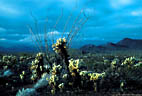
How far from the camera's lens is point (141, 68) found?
11828mm

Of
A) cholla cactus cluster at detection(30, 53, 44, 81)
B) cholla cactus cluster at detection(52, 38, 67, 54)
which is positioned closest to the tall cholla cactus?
cholla cactus cluster at detection(52, 38, 67, 54)

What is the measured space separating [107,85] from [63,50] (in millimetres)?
2653

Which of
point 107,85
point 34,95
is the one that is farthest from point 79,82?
point 34,95

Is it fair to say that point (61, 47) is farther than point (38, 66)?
No

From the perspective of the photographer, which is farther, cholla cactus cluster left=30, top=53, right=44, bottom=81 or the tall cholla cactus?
cholla cactus cluster left=30, top=53, right=44, bottom=81

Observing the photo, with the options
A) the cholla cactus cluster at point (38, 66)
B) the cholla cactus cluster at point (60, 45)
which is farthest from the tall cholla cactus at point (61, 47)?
the cholla cactus cluster at point (38, 66)

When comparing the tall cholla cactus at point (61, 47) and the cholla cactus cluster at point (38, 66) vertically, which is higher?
the tall cholla cactus at point (61, 47)

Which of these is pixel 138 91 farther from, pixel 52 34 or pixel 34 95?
pixel 52 34

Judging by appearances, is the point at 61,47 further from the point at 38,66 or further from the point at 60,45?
the point at 38,66

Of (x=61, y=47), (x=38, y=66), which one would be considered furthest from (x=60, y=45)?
(x=38, y=66)

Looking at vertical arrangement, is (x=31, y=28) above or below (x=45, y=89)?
above

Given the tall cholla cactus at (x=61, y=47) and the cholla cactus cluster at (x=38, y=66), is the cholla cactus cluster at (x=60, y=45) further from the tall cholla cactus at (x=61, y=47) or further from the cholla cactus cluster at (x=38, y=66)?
the cholla cactus cluster at (x=38, y=66)

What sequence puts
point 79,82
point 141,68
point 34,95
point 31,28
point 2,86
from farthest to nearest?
1. point 141,68
2. point 31,28
3. point 2,86
4. point 79,82
5. point 34,95

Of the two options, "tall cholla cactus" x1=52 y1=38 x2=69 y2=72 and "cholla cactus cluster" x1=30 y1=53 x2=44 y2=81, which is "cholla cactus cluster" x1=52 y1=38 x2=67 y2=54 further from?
"cholla cactus cluster" x1=30 y1=53 x2=44 y2=81
